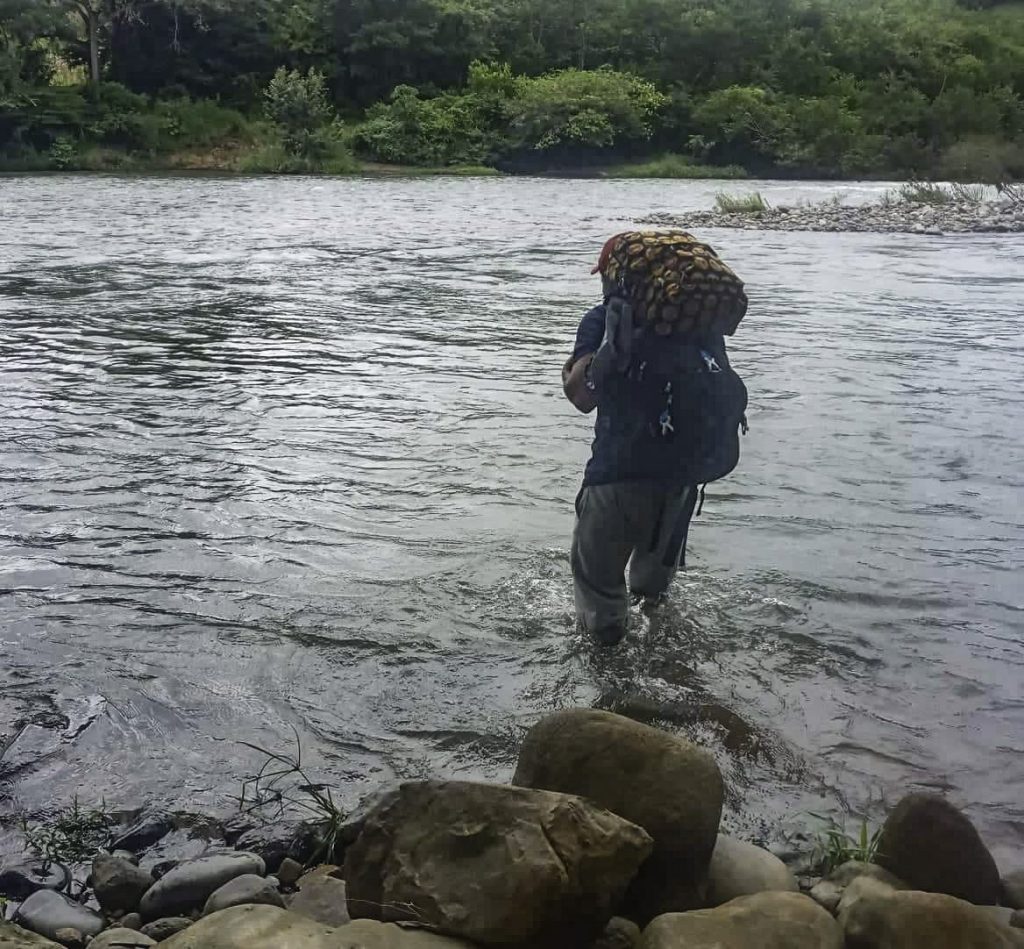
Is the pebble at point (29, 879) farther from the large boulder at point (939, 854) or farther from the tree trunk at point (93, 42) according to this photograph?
the tree trunk at point (93, 42)

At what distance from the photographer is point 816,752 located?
3.58m

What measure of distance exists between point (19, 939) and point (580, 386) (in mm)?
2198

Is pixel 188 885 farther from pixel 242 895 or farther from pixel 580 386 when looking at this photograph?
pixel 580 386

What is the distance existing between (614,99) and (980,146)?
17.5 metres

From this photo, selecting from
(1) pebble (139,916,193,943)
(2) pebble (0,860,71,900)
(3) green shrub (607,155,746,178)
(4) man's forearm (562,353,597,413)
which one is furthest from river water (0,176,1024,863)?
(3) green shrub (607,155,746,178)

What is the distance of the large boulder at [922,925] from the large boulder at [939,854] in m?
0.31

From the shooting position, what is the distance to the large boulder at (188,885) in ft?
8.83

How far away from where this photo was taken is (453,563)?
5.11 metres

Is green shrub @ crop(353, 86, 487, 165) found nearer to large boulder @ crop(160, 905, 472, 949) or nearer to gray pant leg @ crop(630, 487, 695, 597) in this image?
gray pant leg @ crop(630, 487, 695, 597)

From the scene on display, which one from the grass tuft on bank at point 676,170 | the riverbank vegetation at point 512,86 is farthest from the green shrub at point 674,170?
the riverbank vegetation at point 512,86

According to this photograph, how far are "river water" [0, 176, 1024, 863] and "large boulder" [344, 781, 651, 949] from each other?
0.86 meters

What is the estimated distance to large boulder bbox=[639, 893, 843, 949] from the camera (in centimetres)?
228

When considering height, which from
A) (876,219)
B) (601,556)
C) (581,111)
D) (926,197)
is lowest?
(601,556)

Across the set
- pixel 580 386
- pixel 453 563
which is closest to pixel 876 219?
pixel 453 563
